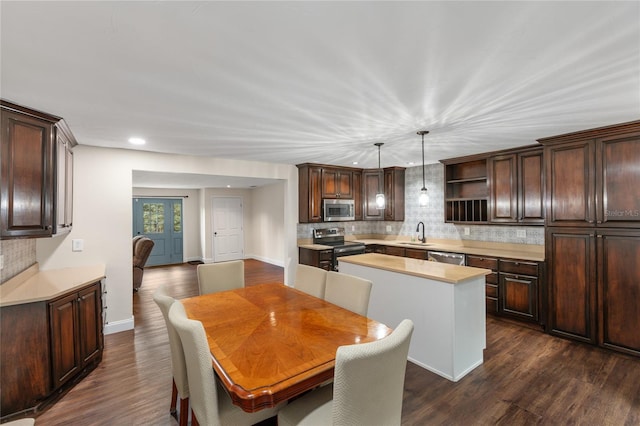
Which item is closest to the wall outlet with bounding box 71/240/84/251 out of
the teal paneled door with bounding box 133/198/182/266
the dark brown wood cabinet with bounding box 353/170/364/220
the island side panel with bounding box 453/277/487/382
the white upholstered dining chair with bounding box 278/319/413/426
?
the white upholstered dining chair with bounding box 278/319/413/426

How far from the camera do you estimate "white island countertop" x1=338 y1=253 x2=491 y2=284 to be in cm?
259

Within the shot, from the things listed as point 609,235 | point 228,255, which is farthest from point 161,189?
point 609,235

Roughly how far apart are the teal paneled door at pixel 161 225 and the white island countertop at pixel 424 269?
6.53 m

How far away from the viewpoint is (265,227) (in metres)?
8.30

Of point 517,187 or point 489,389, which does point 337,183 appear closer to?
point 517,187

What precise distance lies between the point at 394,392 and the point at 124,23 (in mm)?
2075

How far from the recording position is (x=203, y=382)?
140 cm

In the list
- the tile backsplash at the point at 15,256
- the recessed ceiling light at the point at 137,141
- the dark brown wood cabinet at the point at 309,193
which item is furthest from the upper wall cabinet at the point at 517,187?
the tile backsplash at the point at 15,256

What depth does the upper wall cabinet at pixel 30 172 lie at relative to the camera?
2.15 metres

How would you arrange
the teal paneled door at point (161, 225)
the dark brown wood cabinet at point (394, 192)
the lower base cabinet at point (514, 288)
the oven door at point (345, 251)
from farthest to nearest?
the teal paneled door at point (161, 225), the dark brown wood cabinet at point (394, 192), the oven door at point (345, 251), the lower base cabinet at point (514, 288)

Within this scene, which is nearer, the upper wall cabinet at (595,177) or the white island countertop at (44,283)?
the white island countertop at (44,283)

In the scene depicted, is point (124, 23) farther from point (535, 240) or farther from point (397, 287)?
point (535, 240)

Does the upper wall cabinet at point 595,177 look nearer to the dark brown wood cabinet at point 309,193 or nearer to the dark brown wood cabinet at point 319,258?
the dark brown wood cabinet at point 319,258

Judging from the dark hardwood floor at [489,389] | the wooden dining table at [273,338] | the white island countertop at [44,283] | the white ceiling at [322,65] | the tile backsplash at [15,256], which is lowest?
the dark hardwood floor at [489,389]
